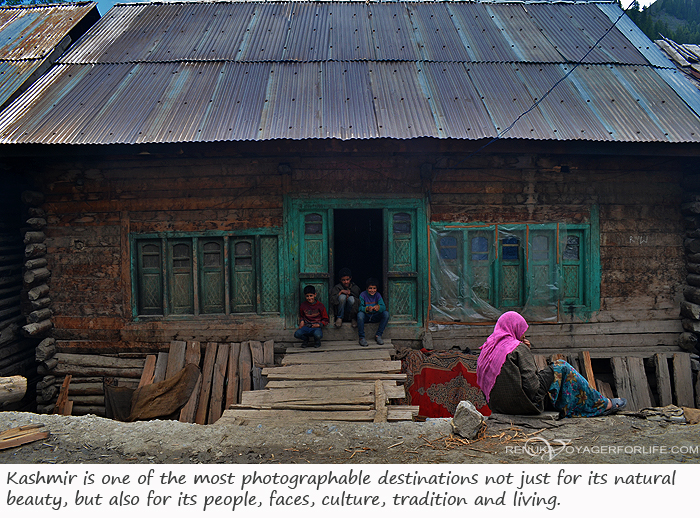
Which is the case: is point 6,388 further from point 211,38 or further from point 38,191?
point 211,38

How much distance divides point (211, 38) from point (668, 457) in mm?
9856

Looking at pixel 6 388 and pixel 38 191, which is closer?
pixel 6 388

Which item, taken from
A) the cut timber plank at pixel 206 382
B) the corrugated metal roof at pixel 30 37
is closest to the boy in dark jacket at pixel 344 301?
the cut timber plank at pixel 206 382

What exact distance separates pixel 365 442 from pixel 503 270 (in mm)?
4112

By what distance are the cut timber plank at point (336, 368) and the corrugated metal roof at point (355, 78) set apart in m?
3.31

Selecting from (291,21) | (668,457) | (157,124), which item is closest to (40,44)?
(157,124)

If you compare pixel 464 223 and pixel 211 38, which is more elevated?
pixel 211 38

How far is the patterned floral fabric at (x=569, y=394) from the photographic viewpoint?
4.40 meters

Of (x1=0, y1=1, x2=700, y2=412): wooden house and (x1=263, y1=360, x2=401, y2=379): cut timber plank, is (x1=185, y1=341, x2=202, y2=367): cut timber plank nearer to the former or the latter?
(x1=0, y1=1, x2=700, y2=412): wooden house

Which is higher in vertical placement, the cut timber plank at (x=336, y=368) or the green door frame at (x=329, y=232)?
the green door frame at (x=329, y=232)

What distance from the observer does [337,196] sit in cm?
658

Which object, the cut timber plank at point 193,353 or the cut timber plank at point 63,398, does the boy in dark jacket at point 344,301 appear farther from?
the cut timber plank at point 63,398
